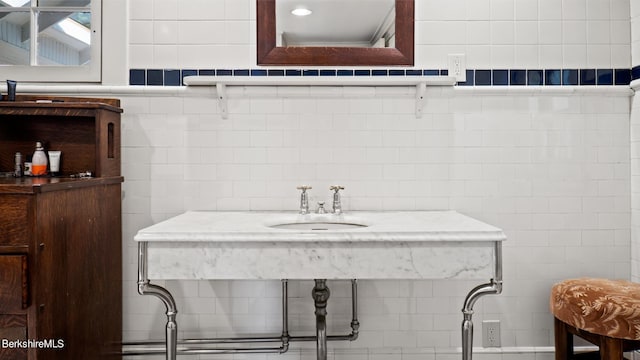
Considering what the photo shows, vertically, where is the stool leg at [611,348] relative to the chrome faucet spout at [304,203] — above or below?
below

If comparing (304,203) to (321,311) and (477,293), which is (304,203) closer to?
(321,311)

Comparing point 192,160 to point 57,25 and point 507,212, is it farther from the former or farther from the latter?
point 507,212

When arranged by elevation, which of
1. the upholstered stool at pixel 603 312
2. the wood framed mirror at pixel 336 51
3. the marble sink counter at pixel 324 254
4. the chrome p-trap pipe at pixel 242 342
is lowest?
the chrome p-trap pipe at pixel 242 342

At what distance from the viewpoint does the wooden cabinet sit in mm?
1254

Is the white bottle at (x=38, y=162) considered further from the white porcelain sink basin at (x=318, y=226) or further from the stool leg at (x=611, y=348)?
the stool leg at (x=611, y=348)

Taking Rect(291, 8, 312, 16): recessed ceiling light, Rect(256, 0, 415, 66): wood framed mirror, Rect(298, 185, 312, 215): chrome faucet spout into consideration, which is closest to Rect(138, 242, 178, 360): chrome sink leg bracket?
Rect(298, 185, 312, 215): chrome faucet spout

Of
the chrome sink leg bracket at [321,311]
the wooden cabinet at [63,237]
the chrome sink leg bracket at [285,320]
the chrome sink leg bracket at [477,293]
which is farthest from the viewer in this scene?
the chrome sink leg bracket at [285,320]

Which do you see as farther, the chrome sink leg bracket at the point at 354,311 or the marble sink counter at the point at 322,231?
the chrome sink leg bracket at the point at 354,311

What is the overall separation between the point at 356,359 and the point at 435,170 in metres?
0.89

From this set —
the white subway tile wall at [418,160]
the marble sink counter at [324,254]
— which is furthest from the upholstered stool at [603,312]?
the marble sink counter at [324,254]

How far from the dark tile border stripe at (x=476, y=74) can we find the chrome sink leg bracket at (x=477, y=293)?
2.83 feet

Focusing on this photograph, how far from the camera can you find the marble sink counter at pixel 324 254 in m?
1.35

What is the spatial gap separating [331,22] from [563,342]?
5.20ft

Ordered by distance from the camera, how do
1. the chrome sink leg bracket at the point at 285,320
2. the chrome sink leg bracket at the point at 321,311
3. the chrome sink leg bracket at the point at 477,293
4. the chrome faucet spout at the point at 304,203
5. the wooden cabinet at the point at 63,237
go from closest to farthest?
the wooden cabinet at the point at 63,237 < the chrome sink leg bracket at the point at 477,293 < the chrome sink leg bracket at the point at 321,311 < the chrome faucet spout at the point at 304,203 < the chrome sink leg bracket at the point at 285,320
